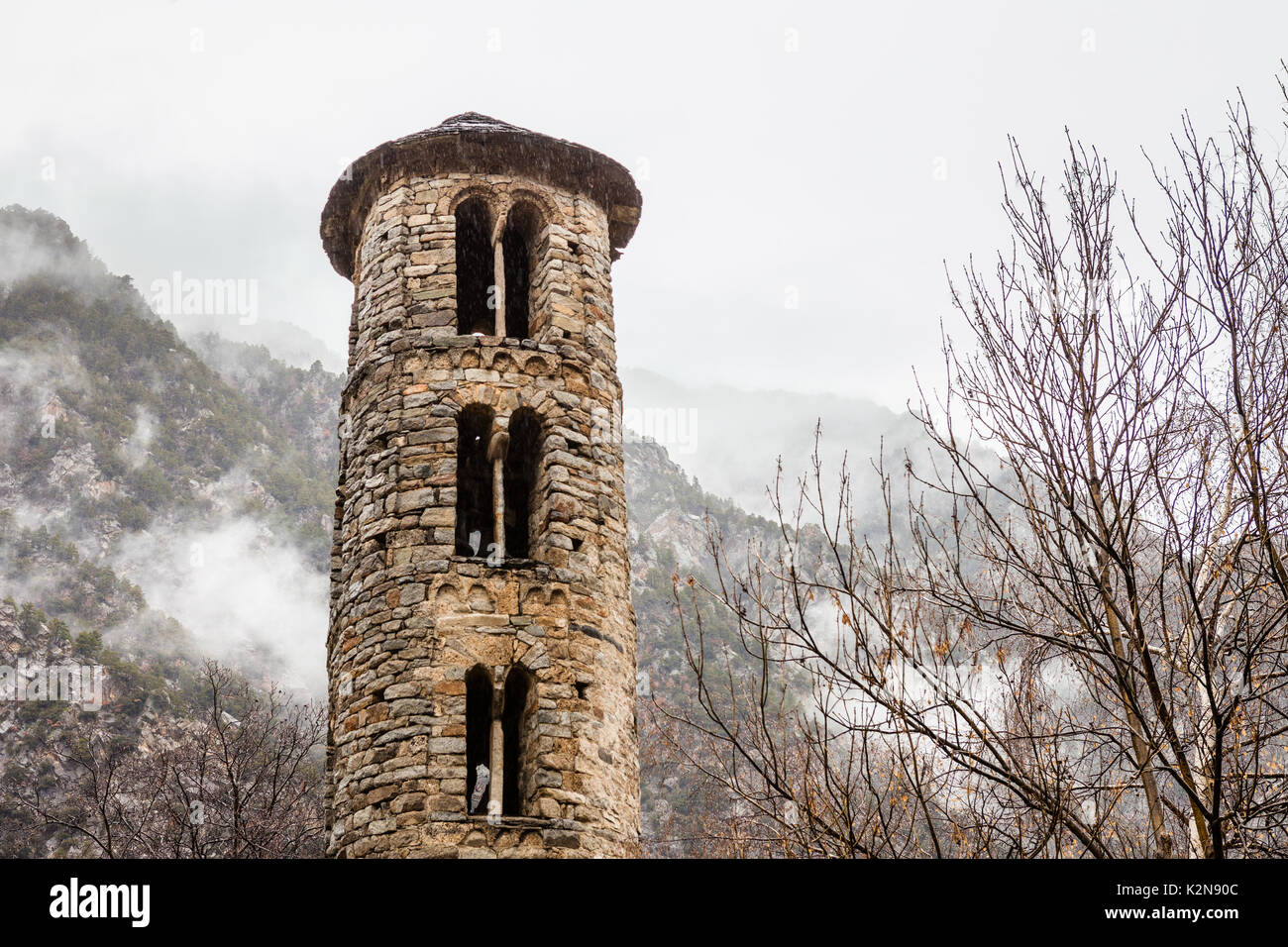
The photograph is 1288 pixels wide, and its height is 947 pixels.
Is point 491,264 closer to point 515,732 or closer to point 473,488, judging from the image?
point 473,488

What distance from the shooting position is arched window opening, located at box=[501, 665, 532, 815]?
1309 centimetres

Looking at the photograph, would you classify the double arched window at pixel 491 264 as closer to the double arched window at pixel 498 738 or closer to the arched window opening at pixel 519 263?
the arched window opening at pixel 519 263

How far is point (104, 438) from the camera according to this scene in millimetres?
81375

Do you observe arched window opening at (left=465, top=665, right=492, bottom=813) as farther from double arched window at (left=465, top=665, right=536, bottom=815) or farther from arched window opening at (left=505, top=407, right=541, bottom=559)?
arched window opening at (left=505, top=407, right=541, bottom=559)

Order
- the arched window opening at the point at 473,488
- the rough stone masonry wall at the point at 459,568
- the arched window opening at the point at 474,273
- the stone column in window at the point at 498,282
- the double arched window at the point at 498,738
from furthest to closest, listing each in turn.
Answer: the arched window opening at the point at 474,273 < the stone column in window at the point at 498,282 < the arched window opening at the point at 473,488 < the double arched window at the point at 498,738 < the rough stone masonry wall at the point at 459,568

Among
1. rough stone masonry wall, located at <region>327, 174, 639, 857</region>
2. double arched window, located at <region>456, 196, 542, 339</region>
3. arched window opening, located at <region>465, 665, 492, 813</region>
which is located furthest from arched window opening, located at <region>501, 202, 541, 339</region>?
arched window opening, located at <region>465, 665, 492, 813</region>

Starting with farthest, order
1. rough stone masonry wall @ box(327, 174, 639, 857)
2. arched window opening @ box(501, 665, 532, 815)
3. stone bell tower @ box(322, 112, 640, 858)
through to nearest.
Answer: arched window opening @ box(501, 665, 532, 815) → stone bell tower @ box(322, 112, 640, 858) → rough stone masonry wall @ box(327, 174, 639, 857)

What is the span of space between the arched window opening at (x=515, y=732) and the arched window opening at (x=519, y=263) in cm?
498

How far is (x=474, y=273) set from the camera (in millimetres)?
17359

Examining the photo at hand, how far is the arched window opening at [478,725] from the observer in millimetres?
13156

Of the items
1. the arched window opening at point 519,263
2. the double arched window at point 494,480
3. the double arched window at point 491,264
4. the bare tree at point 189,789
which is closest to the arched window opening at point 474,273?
the double arched window at point 491,264
